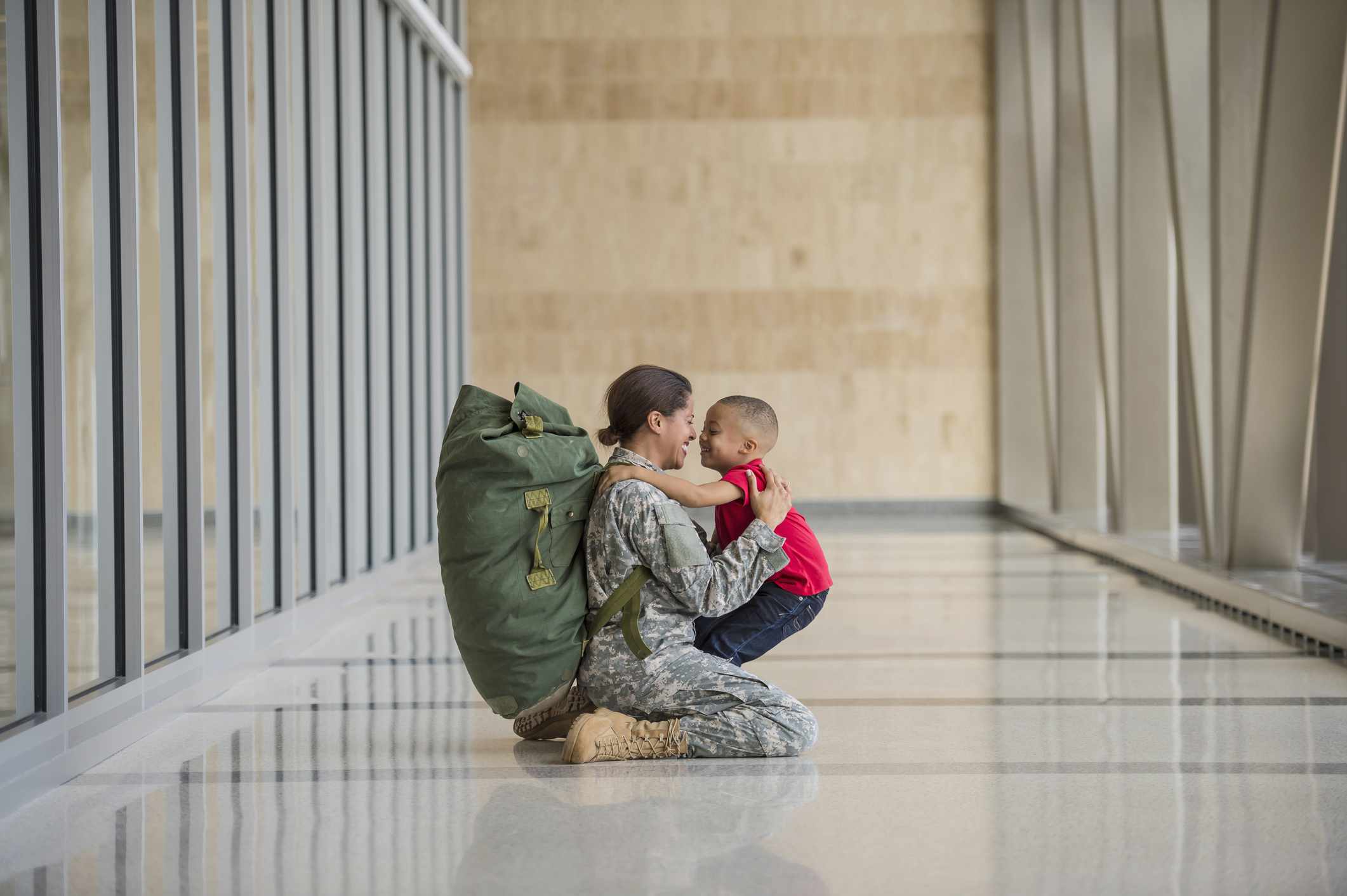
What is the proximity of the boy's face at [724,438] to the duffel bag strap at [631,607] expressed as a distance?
1.40 ft

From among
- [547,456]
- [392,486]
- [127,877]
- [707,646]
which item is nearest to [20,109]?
[547,456]

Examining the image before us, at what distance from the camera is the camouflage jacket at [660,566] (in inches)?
156

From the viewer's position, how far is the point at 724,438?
13.8 feet

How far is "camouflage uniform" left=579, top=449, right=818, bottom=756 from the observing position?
3.99 m

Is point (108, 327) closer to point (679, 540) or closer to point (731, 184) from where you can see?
point (679, 540)

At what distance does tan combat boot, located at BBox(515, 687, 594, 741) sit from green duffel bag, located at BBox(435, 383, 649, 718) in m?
0.24

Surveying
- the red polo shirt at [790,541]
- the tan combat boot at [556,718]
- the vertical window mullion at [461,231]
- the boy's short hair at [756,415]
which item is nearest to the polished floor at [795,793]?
the tan combat boot at [556,718]

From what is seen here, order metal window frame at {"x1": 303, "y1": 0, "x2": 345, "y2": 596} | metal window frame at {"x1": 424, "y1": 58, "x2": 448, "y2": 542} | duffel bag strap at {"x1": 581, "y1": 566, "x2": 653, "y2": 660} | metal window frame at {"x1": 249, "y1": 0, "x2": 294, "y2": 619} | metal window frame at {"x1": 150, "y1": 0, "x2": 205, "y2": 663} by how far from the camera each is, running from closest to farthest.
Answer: duffel bag strap at {"x1": 581, "y1": 566, "x2": 653, "y2": 660}
metal window frame at {"x1": 150, "y1": 0, "x2": 205, "y2": 663}
metal window frame at {"x1": 249, "y1": 0, "x2": 294, "y2": 619}
metal window frame at {"x1": 303, "y1": 0, "x2": 345, "y2": 596}
metal window frame at {"x1": 424, "y1": 58, "x2": 448, "y2": 542}

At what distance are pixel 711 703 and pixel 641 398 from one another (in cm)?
96

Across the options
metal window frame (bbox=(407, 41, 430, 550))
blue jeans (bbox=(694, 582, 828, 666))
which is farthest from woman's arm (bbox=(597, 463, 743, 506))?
metal window frame (bbox=(407, 41, 430, 550))

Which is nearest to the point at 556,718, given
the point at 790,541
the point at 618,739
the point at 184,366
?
the point at 618,739

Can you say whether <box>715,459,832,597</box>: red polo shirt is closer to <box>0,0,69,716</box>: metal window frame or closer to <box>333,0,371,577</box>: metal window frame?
<box>0,0,69,716</box>: metal window frame

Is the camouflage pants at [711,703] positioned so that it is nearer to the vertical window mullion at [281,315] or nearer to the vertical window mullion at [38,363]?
the vertical window mullion at [38,363]

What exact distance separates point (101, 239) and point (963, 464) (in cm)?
1163
